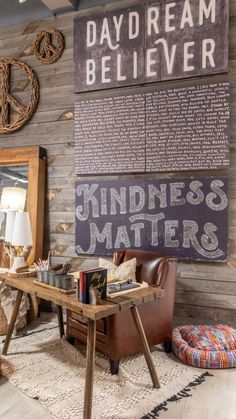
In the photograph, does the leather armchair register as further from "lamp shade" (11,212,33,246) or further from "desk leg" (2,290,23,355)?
"lamp shade" (11,212,33,246)

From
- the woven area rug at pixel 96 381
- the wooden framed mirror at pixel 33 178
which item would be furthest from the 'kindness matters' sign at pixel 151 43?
the woven area rug at pixel 96 381

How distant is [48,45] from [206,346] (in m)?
3.44

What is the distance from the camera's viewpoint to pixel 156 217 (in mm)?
3525

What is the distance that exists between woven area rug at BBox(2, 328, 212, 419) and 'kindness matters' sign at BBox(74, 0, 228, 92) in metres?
2.55

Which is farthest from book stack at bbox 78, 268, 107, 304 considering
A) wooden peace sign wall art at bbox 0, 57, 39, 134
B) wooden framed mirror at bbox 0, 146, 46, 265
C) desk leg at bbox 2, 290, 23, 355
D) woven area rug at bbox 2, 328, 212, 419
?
wooden peace sign wall art at bbox 0, 57, 39, 134

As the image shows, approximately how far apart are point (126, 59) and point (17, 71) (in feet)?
4.63

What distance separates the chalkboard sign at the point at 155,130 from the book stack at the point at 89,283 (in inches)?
62.6

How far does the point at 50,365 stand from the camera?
2773mm

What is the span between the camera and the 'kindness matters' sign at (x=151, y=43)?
329cm

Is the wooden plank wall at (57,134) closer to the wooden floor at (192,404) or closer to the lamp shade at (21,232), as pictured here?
the lamp shade at (21,232)

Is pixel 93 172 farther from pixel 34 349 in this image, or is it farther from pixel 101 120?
pixel 34 349

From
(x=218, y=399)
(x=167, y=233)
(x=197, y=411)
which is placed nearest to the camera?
(x=197, y=411)

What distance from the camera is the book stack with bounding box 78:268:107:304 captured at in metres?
2.17

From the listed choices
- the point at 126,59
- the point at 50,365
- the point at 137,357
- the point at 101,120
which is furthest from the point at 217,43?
the point at 50,365
